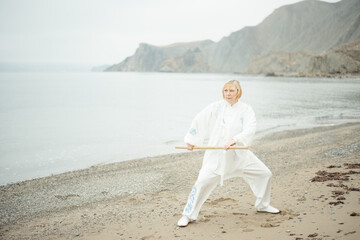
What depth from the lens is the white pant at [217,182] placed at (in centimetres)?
459

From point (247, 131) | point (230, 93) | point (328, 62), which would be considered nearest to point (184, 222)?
point (247, 131)

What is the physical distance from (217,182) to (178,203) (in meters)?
1.87

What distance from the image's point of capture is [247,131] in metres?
4.45

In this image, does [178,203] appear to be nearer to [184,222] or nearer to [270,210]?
[184,222]

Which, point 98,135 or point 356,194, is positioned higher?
point 356,194

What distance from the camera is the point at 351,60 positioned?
108m

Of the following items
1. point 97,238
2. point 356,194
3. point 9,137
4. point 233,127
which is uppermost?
point 233,127

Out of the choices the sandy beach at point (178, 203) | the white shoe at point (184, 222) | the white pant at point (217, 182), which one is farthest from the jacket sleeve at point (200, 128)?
the sandy beach at point (178, 203)

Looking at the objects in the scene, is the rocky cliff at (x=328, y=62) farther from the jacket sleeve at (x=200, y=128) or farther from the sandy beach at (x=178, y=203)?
the jacket sleeve at (x=200, y=128)

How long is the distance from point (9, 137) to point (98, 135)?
546 centimetres

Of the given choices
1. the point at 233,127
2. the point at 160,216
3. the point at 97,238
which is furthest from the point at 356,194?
the point at 97,238

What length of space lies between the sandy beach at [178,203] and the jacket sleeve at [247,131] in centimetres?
127

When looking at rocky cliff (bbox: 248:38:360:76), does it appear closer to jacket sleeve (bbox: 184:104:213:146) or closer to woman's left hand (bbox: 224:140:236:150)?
jacket sleeve (bbox: 184:104:213:146)

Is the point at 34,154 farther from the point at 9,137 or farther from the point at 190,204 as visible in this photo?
the point at 190,204
